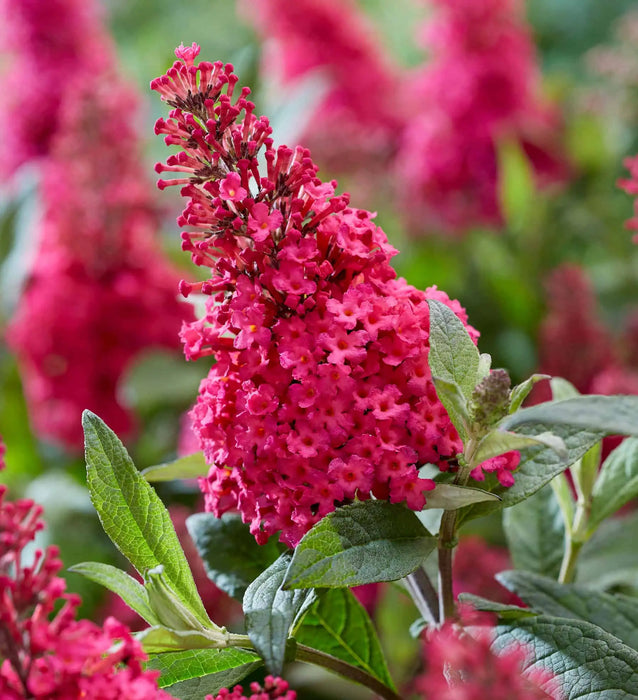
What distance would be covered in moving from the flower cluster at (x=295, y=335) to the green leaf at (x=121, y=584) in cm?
7

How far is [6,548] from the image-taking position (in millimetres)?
357

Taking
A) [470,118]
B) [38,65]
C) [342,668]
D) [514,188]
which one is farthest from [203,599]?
[38,65]

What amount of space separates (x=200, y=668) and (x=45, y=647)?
15 cm

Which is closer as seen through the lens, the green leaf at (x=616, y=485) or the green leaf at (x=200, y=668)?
the green leaf at (x=200, y=668)

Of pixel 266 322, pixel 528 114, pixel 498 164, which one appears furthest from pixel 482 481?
pixel 528 114

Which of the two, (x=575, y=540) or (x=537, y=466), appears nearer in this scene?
(x=537, y=466)

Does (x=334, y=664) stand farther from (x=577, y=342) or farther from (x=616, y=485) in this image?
(x=577, y=342)

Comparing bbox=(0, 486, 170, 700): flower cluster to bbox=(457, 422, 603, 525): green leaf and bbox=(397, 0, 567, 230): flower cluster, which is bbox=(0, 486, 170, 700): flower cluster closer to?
bbox=(457, 422, 603, 525): green leaf

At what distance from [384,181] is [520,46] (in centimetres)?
33

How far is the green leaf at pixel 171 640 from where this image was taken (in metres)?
0.42

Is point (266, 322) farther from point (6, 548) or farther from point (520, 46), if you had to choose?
point (520, 46)

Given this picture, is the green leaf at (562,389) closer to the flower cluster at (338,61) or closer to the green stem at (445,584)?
the green stem at (445,584)

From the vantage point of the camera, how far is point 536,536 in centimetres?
65

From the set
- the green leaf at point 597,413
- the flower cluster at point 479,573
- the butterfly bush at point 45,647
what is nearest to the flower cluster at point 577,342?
the flower cluster at point 479,573
